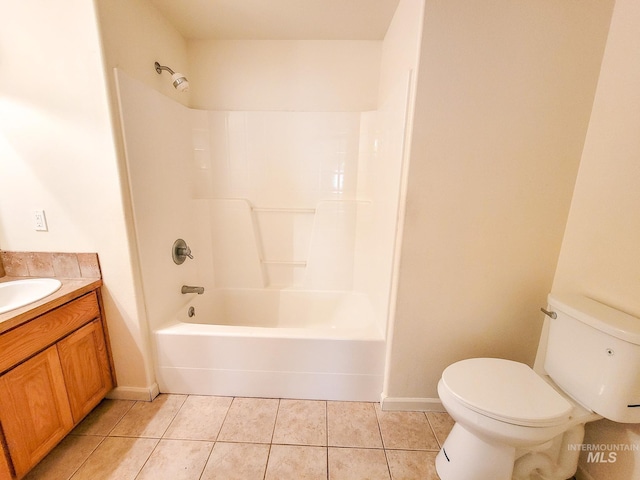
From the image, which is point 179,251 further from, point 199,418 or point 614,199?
point 614,199

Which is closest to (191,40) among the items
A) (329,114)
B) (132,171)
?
(329,114)

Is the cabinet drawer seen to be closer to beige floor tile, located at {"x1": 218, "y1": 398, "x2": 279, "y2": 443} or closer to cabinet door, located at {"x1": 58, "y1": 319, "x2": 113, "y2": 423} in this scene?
cabinet door, located at {"x1": 58, "y1": 319, "x2": 113, "y2": 423}

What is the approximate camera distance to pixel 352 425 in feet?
4.42

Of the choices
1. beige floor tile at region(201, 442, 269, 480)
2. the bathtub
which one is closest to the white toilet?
the bathtub

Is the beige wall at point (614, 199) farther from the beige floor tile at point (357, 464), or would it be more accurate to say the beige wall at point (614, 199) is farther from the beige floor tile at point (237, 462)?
the beige floor tile at point (237, 462)

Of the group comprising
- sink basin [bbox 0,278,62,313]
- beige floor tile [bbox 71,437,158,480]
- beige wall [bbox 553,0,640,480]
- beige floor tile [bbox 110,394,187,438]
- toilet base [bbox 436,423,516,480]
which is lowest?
beige floor tile [bbox 110,394,187,438]

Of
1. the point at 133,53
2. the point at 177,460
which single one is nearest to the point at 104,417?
the point at 177,460

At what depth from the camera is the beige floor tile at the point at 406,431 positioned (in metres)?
1.25

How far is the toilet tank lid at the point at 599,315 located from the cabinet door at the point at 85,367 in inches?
86.6

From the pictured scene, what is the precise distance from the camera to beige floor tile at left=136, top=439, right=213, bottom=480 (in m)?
1.09

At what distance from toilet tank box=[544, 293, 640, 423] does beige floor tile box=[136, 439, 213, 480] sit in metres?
1.62

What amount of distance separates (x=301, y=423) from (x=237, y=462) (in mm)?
344

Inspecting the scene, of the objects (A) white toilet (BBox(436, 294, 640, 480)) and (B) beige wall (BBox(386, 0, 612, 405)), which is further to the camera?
(B) beige wall (BBox(386, 0, 612, 405))

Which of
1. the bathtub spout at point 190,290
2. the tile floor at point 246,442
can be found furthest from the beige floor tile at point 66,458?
the bathtub spout at point 190,290
